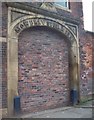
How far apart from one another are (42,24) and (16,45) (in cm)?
157

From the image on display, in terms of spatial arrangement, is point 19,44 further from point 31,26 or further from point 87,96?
point 87,96

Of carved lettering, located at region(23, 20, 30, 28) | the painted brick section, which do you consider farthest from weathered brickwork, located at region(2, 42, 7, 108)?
carved lettering, located at region(23, 20, 30, 28)

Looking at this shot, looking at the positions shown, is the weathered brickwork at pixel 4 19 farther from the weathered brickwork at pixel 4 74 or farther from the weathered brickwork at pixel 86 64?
the weathered brickwork at pixel 86 64

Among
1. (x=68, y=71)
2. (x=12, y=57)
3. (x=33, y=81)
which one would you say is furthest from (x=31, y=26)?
(x=68, y=71)

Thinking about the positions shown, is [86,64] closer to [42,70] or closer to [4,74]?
[42,70]

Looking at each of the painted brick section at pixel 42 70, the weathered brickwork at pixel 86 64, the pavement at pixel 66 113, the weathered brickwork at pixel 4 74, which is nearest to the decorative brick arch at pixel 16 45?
the weathered brickwork at pixel 4 74

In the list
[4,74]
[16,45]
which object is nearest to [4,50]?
[16,45]

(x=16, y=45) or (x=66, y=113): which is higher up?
(x=16, y=45)

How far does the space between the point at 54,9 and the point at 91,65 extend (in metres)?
3.59

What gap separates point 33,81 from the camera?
A: 9.09m

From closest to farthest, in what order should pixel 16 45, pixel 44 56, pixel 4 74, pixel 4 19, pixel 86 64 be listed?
pixel 4 74 < pixel 4 19 < pixel 16 45 < pixel 44 56 < pixel 86 64

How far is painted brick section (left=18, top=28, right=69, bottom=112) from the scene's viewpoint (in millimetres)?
8836

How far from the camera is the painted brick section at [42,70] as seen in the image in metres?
8.84

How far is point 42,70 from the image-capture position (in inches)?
372
